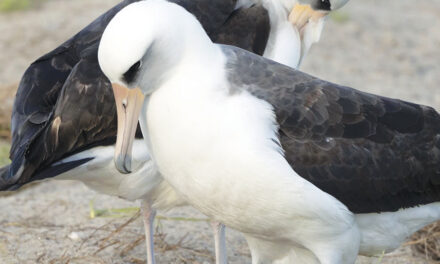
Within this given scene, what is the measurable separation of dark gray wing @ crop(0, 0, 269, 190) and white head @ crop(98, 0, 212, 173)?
103cm

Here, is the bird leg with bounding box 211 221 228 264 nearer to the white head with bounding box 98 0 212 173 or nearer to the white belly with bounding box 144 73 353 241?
the white belly with bounding box 144 73 353 241

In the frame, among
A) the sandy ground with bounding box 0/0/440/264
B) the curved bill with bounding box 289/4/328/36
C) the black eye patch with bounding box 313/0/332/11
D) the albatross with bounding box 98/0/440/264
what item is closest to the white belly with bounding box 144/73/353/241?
the albatross with bounding box 98/0/440/264

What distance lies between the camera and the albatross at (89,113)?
5402 millimetres

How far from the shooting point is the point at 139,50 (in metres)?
4.21

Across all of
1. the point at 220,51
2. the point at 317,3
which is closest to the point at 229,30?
the point at 317,3

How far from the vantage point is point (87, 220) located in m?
6.79

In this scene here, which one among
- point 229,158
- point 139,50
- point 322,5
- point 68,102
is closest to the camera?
point 139,50

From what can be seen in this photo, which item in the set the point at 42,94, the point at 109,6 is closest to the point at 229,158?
the point at 42,94

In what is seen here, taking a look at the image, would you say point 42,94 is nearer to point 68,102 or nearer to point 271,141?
point 68,102

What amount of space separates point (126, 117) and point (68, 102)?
3.79 feet

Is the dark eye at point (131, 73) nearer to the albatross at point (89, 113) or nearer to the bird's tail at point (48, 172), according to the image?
the albatross at point (89, 113)

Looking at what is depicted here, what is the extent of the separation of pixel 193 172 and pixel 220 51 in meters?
0.67

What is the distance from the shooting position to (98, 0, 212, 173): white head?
13.8 ft

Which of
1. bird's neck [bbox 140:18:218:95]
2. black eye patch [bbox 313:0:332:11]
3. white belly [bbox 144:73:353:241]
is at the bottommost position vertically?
black eye patch [bbox 313:0:332:11]
